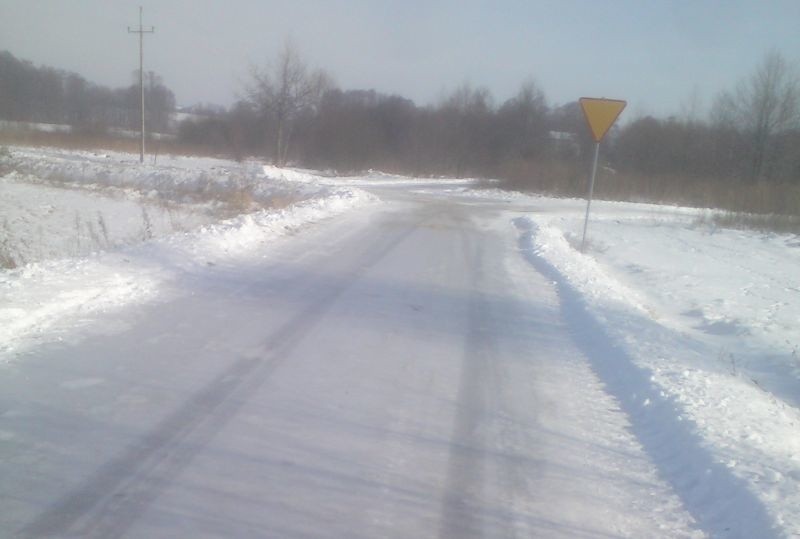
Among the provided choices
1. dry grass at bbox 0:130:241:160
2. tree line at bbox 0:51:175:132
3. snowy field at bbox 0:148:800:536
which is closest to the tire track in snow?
snowy field at bbox 0:148:800:536

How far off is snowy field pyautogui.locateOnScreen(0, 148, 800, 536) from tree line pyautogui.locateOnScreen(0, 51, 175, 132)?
56143mm

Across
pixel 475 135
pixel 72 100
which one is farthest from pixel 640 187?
pixel 72 100

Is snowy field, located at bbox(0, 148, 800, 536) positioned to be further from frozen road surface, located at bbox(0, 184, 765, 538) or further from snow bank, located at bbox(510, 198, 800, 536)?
frozen road surface, located at bbox(0, 184, 765, 538)

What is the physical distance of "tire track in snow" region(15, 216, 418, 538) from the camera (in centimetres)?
388

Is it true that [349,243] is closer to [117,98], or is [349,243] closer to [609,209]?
[609,209]

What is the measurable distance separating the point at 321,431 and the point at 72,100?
10000 cm

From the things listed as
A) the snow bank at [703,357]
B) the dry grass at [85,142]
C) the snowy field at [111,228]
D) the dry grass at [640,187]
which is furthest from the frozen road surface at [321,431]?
the dry grass at [85,142]

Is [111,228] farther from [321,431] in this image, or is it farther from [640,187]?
[640,187]

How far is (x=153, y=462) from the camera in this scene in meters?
4.61

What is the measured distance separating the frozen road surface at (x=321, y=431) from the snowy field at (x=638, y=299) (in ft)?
0.86

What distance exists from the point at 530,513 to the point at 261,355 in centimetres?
356

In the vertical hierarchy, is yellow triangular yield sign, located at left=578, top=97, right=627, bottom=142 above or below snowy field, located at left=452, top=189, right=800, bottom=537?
above

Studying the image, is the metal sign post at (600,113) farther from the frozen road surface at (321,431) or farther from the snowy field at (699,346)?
the frozen road surface at (321,431)

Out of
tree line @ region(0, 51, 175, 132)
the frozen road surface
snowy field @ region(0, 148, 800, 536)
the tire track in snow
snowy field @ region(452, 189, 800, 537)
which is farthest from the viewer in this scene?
tree line @ region(0, 51, 175, 132)
